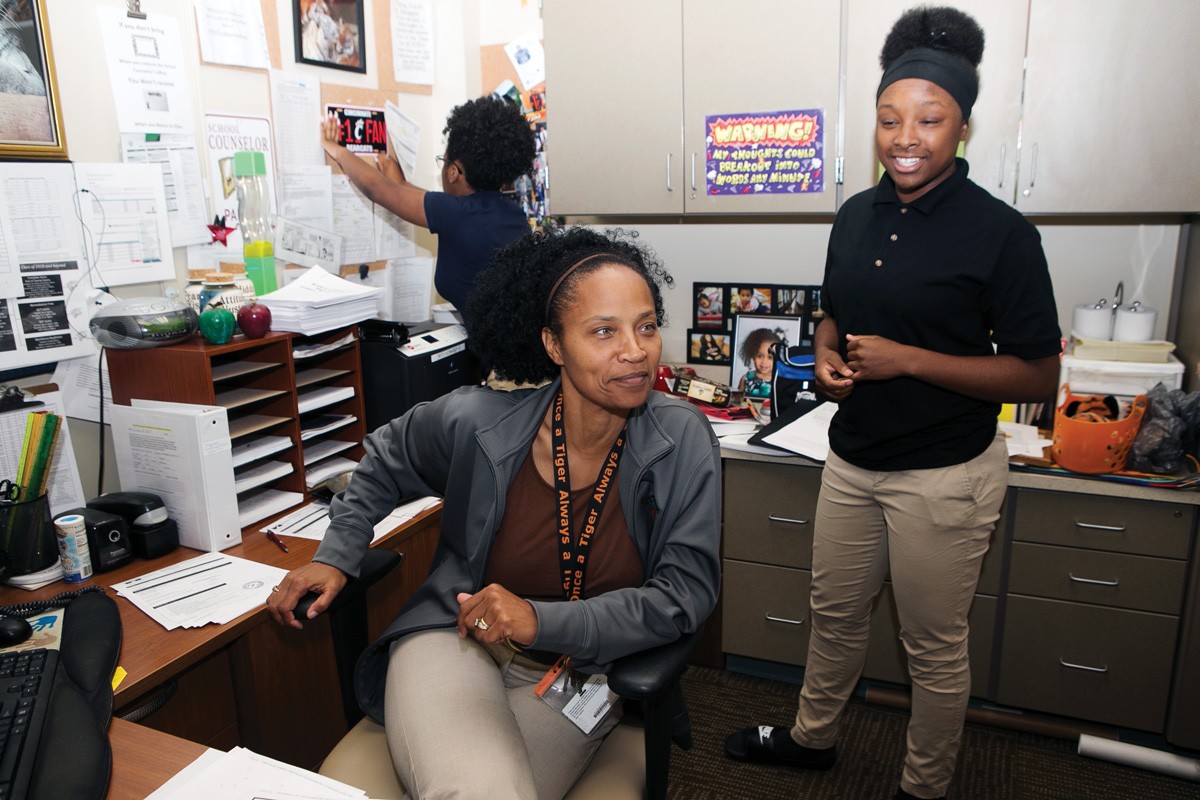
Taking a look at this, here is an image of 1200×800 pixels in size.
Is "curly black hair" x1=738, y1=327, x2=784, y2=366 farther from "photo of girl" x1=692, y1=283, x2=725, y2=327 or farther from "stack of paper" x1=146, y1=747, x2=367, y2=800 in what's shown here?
"stack of paper" x1=146, y1=747, x2=367, y2=800

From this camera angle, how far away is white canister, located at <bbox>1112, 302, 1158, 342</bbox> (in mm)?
2229

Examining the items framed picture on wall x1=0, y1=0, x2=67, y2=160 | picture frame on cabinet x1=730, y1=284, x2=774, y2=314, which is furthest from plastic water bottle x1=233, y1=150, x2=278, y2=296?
picture frame on cabinet x1=730, y1=284, x2=774, y2=314

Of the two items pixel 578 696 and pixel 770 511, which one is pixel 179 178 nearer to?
pixel 578 696

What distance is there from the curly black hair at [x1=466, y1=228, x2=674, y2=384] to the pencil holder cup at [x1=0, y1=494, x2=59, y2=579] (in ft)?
2.86

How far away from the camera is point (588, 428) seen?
4.66ft

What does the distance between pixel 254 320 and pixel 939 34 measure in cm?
158

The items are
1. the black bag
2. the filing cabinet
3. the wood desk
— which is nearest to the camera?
the wood desk

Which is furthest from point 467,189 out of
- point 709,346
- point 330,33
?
point 709,346

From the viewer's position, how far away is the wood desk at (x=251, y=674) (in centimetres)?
146

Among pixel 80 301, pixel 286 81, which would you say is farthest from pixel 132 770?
pixel 286 81

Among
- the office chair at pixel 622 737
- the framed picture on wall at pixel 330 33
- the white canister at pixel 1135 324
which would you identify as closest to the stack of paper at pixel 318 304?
the framed picture on wall at pixel 330 33

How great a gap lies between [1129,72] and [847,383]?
3.55 feet

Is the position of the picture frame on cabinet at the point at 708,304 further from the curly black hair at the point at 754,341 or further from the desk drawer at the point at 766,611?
the desk drawer at the point at 766,611

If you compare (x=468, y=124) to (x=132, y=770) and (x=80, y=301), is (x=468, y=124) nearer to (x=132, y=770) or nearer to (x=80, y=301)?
(x=80, y=301)
